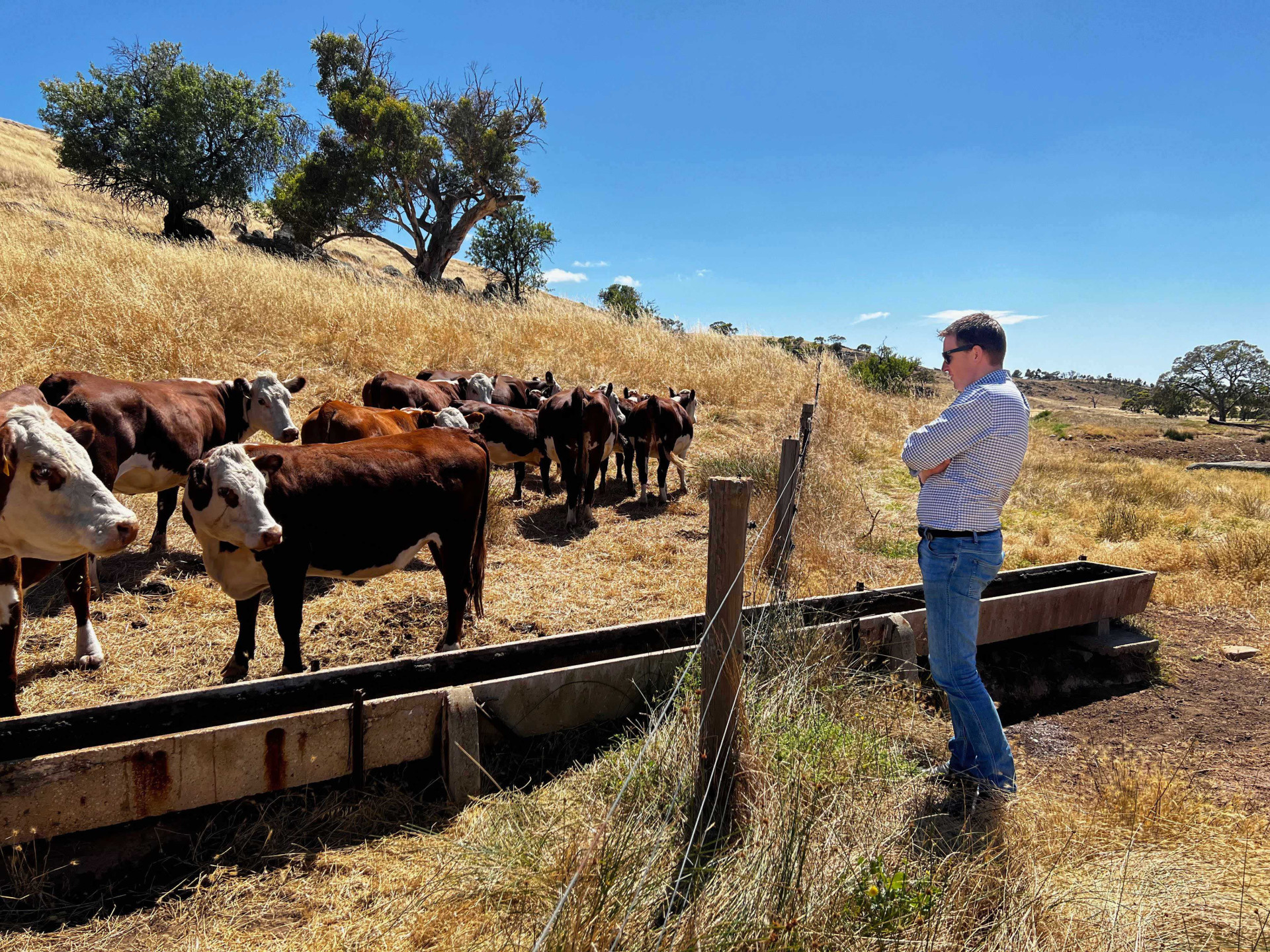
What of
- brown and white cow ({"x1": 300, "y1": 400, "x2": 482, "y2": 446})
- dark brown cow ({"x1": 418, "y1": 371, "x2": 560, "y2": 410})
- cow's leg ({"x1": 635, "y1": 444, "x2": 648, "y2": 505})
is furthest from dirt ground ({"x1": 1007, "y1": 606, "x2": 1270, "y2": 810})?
dark brown cow ({"x1": 418, "y1": 371, "x2": 560, "y2": 410})

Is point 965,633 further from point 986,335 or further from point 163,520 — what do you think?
point 163,520

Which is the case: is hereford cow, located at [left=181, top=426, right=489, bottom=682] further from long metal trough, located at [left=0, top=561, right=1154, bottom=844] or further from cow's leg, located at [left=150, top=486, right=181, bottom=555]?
cow's leg, located at [left=150, top=486, right=181, bottom=555]

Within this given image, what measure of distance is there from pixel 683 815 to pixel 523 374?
14.3m

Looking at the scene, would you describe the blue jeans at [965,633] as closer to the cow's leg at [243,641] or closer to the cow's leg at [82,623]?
the cow's leg at [243,641]

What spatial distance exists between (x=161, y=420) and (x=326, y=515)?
3098mm

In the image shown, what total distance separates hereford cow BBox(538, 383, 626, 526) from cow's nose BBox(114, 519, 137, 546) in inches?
232

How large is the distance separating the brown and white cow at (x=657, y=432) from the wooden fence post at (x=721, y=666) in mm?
8042

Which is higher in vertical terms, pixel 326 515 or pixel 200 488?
pixel 200 488

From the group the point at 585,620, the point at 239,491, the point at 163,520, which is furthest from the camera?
the point at 163,520

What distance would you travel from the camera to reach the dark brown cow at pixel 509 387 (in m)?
11.8

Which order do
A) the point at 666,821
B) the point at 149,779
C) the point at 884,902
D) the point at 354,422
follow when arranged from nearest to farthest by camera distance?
the point at 884,902 < the point at 666,821 < the point at 149,779 < the point at 354,422

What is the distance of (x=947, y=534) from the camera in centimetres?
321

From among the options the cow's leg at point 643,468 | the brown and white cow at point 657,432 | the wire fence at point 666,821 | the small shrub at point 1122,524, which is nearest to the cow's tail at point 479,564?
the wire fence at point 666,821

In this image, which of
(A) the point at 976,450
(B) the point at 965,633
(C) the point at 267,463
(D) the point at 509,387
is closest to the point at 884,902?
(B) the point at 965,633
